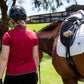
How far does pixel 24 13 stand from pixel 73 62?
102 centimetres

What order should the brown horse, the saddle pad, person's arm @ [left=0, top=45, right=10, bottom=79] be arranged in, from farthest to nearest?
the brown horse → the saddle pad → person's arm @ [left=0, top=45, right=10, bottom=79]

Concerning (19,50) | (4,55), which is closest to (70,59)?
(19,50)

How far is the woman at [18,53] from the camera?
201 centimetres

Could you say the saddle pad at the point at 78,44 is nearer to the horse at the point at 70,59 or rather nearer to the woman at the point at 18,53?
the horse at the point at 70,59

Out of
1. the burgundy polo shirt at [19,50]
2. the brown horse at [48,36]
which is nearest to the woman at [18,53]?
the burgundy polo shirt at [19,50]

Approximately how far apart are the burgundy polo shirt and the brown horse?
1.11 metres

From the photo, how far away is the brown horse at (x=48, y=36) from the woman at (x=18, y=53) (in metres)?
1.08

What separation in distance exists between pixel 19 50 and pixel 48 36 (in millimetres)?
1307

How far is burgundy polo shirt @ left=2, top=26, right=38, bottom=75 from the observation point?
6.58 feet

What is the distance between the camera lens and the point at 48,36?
3.27 metres

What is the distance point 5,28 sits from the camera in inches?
487

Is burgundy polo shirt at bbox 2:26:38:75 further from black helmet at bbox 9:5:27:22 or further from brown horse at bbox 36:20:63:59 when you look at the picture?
brown horse at bbox 36:20:63:59

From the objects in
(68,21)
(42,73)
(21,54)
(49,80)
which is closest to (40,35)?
(68,21)

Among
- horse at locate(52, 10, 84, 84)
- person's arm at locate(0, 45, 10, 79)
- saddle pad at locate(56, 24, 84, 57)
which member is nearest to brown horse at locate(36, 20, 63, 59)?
horse at locate(52, 10, 84, 84)
